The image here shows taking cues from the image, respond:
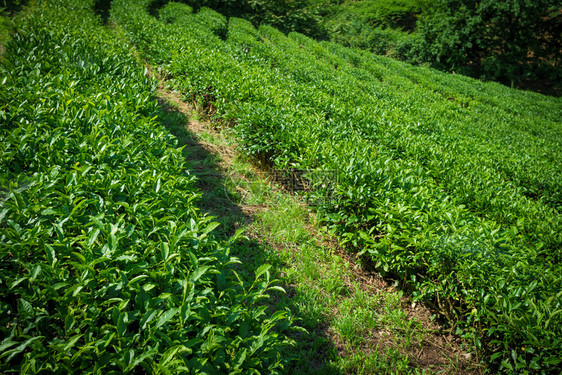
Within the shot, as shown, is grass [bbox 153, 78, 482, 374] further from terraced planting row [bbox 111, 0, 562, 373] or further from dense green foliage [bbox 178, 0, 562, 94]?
dense green foliage [bbox 178, 0, 562, 94]

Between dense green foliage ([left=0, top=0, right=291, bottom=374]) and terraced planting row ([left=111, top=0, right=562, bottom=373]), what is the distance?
1775 millimetres

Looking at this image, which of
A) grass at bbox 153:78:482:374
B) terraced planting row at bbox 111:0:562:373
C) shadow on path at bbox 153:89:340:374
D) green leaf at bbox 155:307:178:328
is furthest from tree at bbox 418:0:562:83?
green leaf at bbox 155:307:178:328

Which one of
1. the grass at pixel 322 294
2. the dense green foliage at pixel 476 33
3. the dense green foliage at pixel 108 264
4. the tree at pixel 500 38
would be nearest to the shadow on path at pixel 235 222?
the grass at pixel 322 294

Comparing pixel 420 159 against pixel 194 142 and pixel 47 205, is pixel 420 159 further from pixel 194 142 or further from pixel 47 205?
pixel 47 205

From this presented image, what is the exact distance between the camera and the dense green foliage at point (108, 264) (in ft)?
3.77

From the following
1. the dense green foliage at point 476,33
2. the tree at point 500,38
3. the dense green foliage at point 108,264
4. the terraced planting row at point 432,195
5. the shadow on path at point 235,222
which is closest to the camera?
the dense green foliage at point 108,264

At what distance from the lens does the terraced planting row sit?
2.19m

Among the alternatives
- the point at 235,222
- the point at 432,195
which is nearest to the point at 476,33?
the point at 432,195

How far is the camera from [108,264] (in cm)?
143

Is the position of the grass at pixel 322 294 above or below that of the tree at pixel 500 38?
below

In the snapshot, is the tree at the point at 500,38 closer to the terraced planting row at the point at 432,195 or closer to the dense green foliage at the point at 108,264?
the terraced planting row at the point at 432,195

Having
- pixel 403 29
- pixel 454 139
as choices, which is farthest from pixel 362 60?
pixel 403 29

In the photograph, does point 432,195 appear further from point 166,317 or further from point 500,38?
point 500,38

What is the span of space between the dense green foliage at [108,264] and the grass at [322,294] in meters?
0.70
